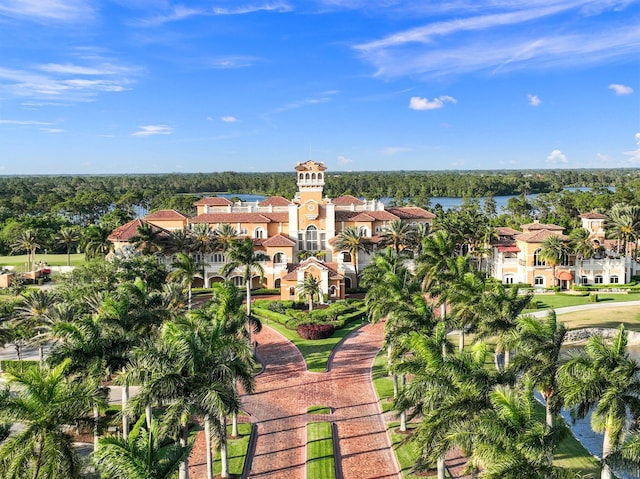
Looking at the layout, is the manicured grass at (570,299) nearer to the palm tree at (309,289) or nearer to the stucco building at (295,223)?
the stucco building at (295,223)

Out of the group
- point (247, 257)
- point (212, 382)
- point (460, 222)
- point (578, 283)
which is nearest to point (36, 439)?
point (212, 382)

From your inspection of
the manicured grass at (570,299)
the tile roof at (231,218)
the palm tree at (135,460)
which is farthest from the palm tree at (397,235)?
the palm tree at (135,460)

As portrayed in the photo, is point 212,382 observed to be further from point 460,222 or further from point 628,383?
point 460,222

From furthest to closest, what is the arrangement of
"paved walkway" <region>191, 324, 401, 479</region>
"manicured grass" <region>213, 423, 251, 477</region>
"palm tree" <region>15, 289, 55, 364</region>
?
"palm tree" <region>15, 289, 55, 364</region>
"paved walkway" <region>191, 324, 401, 479</region>
"manicured grass" <region>213, 423, 251, 477</region>

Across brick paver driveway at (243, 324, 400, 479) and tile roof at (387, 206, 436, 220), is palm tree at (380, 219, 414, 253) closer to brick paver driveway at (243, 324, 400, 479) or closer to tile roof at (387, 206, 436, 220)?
tile roof at (387, 206, 436, 220)

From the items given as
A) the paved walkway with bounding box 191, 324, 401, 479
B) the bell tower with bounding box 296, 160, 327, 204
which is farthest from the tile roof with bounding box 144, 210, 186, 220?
the paved walkway with bounding box 191, 324, 401, 479

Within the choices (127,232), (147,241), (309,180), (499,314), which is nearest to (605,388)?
(499,314)
